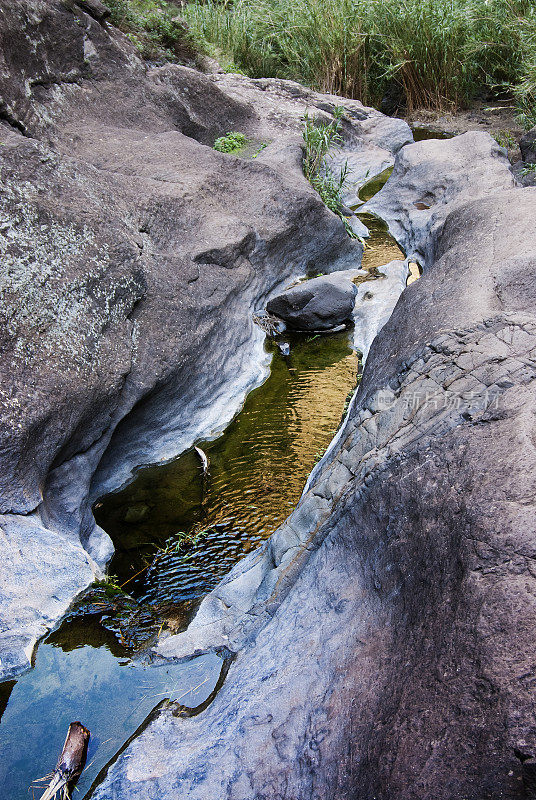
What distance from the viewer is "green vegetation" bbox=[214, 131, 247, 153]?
8.28 meters

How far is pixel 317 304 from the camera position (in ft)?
20.6

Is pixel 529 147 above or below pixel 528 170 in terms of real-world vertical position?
above

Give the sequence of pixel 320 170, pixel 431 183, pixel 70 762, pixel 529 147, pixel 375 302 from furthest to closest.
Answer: pixel 529 147 < pixel 320 170 < pixel 431 183 < pixel 375 302 < pixel 70 762

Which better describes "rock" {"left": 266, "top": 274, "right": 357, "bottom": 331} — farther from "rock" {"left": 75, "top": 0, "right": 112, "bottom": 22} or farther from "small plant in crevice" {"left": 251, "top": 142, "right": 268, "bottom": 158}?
"rock" {"left": 75, "top": 0, "right": 112, "bottom": 22}

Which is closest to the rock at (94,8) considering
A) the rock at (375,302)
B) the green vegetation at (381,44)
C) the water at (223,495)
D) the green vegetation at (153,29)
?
the green vegetation at (153,29)

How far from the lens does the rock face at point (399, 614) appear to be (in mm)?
1943

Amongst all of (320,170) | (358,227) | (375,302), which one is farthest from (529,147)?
(375,302)

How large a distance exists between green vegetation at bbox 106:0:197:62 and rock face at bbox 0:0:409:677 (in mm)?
1286

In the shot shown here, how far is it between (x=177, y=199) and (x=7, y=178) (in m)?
1.78

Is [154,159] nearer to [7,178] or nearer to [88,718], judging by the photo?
[7,178]

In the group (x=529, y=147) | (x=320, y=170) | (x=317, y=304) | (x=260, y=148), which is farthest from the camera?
(x=529, y=147)

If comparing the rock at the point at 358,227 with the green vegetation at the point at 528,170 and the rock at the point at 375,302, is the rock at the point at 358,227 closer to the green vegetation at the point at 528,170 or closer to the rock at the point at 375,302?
the rock at the point at 375,302

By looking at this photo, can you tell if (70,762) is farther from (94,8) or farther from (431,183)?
(94,8)

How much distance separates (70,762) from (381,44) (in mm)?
12199
